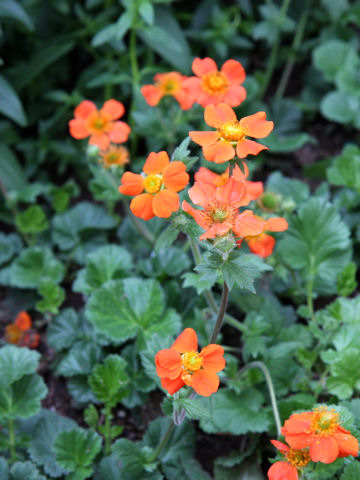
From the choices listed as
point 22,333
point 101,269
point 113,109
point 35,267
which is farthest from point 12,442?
point 113,109

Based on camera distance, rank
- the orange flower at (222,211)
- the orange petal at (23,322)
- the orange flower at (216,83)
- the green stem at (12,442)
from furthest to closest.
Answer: the orange petal at (23,322) < the orange flower at (216,83) < the green stem at (12,442) < the orange flower at (222,211)

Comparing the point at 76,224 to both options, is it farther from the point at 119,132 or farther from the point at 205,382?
the point at 205,382

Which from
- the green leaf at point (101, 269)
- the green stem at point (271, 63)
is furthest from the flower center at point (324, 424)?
the green stem at point (271, 63)

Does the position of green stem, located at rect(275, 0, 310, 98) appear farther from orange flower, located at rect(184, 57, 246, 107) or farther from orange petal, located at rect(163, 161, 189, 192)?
orange petal, located at rect(163, 161, 189, 192)

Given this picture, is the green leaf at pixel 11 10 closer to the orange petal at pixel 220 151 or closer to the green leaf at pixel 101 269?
the green leaf at pixel 101 269

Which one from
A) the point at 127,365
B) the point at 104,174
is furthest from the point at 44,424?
the point at 104,174

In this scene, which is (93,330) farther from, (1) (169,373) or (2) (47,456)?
(1) (169,373)
